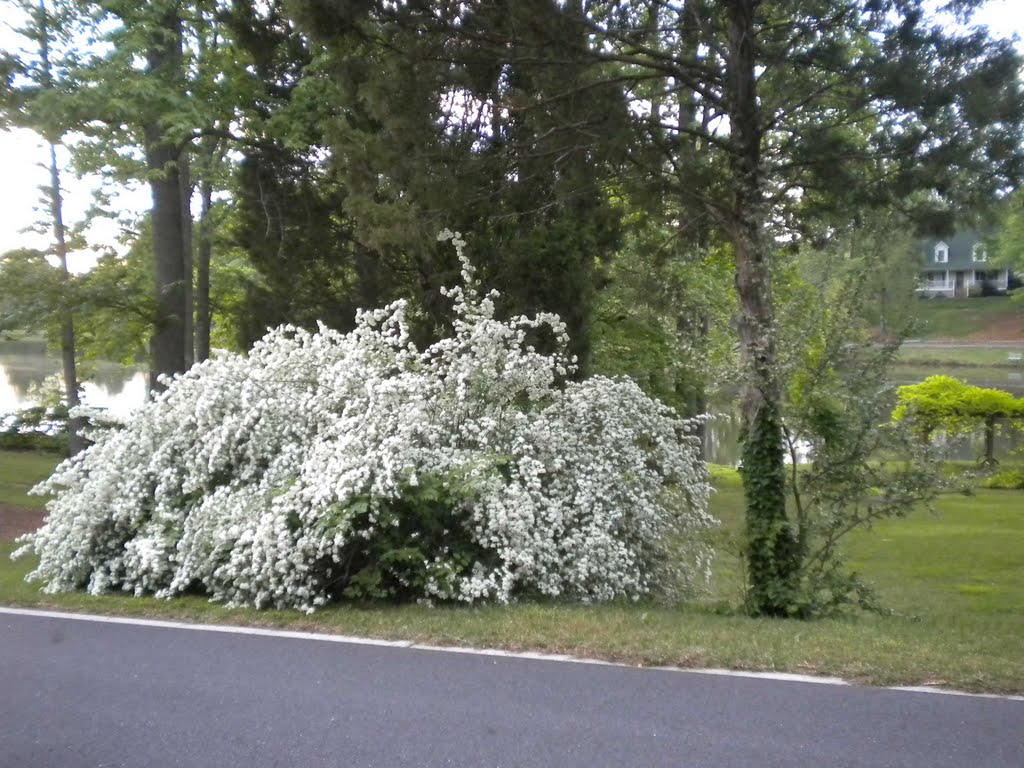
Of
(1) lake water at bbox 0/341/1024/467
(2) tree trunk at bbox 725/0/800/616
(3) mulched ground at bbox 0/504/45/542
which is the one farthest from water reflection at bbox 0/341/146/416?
(2) tree trunk at bbox 725/0/800/616

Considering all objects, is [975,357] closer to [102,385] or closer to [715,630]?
[715,630]

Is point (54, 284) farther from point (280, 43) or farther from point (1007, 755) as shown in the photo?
point (1007, 755)

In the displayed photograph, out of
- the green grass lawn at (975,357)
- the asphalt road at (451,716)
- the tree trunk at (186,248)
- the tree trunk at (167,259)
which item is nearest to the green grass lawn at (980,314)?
the green grass lawn at (975,357)

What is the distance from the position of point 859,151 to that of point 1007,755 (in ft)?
24.0

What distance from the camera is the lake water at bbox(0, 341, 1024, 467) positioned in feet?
105

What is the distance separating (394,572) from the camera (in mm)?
9609

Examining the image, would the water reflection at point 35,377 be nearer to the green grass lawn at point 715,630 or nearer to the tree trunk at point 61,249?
the tree trunk at point 61,249

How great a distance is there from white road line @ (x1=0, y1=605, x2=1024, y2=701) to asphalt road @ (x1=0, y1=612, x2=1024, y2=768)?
0.12 meters

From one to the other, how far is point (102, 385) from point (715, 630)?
39.8m

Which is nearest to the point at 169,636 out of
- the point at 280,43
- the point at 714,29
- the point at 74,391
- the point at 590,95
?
the point at 590,95

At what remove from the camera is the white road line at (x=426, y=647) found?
6.75m

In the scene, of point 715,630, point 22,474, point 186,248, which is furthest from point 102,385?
point 715,630

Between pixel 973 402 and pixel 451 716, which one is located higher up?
pixel 973 402

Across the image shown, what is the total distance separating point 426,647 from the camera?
796 centimetres
